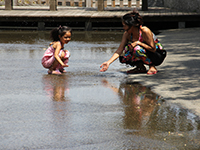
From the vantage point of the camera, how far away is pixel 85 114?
4062 mm

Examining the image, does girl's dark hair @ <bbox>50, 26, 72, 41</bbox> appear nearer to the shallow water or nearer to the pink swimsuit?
the pink swimsuit

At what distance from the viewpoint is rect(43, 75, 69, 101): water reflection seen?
16.1 ft

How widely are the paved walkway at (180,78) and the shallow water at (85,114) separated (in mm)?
194

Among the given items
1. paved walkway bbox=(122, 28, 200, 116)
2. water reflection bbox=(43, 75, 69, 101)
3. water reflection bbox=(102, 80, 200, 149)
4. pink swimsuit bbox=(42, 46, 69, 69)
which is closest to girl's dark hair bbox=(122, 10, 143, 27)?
paved walkway bbox=(122, 28, 200, 116)

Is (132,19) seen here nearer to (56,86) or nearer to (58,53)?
(58,53)

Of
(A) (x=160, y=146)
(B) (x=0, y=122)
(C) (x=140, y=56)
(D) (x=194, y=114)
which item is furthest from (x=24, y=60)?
(A) (x=160, y=146)

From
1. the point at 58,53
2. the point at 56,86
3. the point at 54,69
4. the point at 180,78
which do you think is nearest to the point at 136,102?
the point at 56,86

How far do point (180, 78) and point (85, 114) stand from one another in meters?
2.41

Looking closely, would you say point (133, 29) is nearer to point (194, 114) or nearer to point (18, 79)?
point (18, 79)

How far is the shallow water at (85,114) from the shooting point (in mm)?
3238

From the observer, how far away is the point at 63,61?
6602 millimetres

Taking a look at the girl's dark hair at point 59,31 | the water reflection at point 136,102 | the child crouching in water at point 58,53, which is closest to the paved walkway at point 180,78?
the water reflection at point 136,102

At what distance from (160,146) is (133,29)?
11.4 ft

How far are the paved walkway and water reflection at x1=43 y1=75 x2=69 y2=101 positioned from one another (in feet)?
3.72
